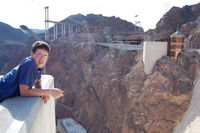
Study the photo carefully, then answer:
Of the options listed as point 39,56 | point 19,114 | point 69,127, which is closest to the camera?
point 19,114

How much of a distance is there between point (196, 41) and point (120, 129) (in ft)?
32.8

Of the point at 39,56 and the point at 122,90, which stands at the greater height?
the point at 39,56

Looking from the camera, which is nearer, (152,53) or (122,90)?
(152,53)

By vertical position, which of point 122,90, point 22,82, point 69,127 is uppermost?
point 22,82

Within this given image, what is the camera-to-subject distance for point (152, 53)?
12.1 metres

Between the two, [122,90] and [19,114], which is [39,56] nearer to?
[19,114]

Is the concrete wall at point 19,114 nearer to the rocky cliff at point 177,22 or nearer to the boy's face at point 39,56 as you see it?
the boy's face at point 39,56

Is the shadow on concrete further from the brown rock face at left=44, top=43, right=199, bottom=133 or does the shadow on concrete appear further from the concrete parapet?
the concrete parapet

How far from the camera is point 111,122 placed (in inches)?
520

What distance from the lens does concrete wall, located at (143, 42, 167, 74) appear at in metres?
11.9

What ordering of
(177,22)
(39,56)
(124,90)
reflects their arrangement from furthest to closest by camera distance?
(177,22)
(124,90)
(39,56)

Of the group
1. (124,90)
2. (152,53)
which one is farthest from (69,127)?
(152,53)

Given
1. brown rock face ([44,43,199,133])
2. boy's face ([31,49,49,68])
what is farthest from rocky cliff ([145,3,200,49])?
boy's face ([31,49,49,68])

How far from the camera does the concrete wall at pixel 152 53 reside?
11.9 metres
